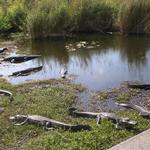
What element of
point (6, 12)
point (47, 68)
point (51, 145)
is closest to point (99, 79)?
point (47, 68)

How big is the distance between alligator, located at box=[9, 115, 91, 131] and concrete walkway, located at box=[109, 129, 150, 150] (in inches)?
40.8

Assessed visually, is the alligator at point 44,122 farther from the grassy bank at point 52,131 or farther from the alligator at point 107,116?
the alligator at point 107,116

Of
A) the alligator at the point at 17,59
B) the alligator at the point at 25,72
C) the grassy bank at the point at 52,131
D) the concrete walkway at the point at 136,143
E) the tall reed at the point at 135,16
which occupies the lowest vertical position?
the grassy bank at the point at 52,131

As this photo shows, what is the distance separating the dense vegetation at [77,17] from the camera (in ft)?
57.2

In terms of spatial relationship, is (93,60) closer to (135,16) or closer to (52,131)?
(135,16)

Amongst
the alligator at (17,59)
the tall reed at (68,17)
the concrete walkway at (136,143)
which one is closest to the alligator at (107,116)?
the concrete walkway at (136,143)

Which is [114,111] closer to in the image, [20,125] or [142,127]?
[142,127]

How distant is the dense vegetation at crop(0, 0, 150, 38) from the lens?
57.2 ft

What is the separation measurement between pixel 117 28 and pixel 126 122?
10.9m

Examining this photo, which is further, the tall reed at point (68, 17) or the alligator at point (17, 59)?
the tall reed at point (68, 17)

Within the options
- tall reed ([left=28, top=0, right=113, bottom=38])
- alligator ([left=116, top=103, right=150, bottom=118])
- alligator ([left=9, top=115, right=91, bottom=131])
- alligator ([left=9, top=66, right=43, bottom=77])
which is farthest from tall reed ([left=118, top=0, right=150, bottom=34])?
alligator ([left=9, top=115, right=91, bottom=131])

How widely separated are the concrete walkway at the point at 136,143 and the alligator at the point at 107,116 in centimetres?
75

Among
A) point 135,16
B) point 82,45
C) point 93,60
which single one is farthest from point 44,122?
point 135,16

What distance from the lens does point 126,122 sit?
7.67 m
